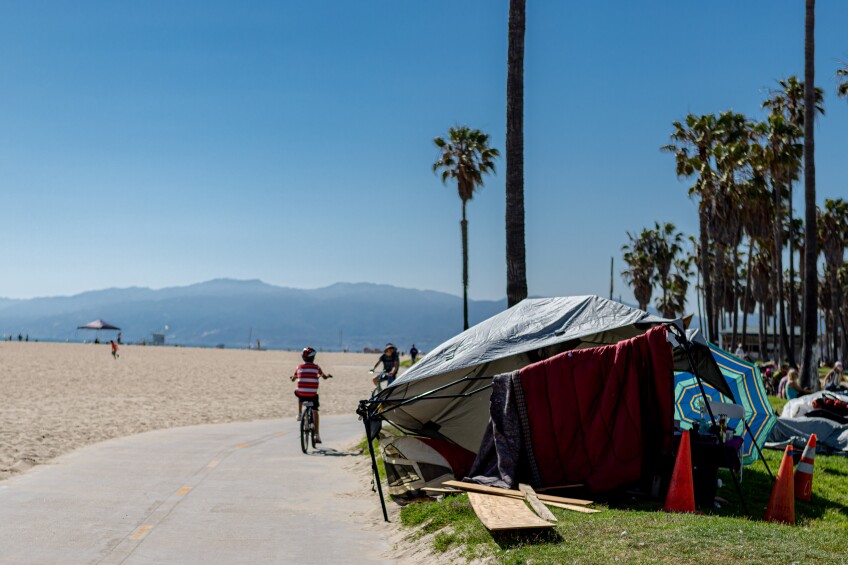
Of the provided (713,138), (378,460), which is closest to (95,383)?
(378,460)

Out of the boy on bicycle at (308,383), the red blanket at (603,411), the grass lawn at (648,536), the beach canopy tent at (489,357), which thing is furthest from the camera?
the boy on bicycle at (308,383)

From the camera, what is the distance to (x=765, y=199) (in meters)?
43.6

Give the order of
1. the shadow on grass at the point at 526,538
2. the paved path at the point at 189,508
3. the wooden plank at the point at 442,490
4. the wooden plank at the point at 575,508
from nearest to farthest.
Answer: the shadow on grass at the point at 526,538 → the paved path at the point at 189,508 → the wooden plank at the point at 575,508 → the wooden plank at the point at 442,490

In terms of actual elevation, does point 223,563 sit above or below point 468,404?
below

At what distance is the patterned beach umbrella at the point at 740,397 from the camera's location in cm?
1291

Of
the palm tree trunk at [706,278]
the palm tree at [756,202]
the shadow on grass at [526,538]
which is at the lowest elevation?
the shadow on grass at [526,538]

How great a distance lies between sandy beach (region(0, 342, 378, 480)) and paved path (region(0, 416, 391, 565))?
5.25 ft

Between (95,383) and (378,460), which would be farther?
(95,383)

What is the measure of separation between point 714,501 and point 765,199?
124ft

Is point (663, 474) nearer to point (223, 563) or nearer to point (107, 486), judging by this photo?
point (223, 563)

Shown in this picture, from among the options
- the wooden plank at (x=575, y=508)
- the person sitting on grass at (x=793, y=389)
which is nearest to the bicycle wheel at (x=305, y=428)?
the wooden plank at (x=575, y=508)

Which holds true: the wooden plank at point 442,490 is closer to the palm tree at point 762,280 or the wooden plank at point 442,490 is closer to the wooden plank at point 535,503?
the wooden plank at point 535,503

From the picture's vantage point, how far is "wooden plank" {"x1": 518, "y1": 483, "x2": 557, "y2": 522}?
7.58 m

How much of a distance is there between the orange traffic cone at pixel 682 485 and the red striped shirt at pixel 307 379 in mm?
8195
